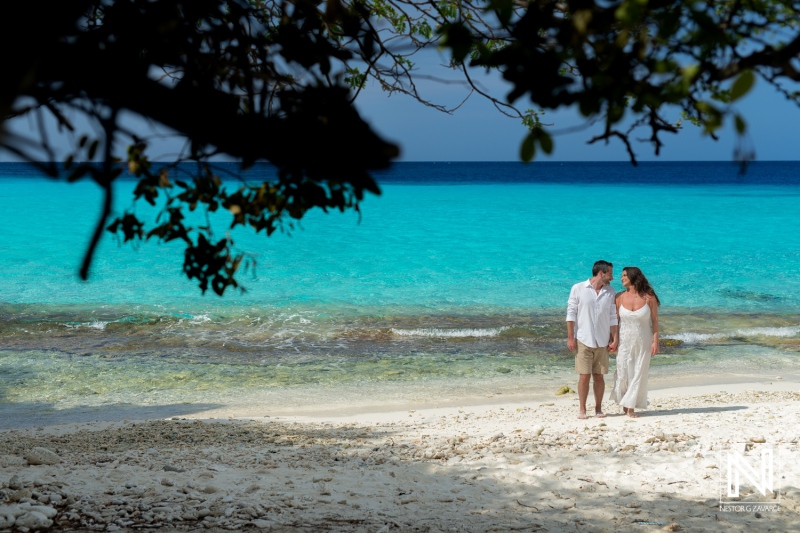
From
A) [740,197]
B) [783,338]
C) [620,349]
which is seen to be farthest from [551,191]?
[620,349]

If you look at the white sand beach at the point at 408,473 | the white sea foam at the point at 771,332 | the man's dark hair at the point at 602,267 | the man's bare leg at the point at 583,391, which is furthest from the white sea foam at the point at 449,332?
the man's dark hair at the point at 602,267

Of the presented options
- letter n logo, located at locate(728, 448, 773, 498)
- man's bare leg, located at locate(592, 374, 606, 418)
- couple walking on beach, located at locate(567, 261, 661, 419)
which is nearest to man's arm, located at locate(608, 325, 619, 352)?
couple walking on beach, located at locate(567, 261, 661, 419)

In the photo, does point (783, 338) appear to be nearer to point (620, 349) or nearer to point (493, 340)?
point (493, 340)

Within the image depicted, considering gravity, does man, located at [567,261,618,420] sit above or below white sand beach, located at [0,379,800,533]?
above

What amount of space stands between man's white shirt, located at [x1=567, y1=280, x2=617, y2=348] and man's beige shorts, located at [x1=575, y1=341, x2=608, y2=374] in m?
0.08

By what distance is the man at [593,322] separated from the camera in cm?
891

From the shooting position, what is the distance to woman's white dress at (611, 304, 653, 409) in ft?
29.6

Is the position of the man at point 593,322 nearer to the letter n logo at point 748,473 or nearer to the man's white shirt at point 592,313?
the man's white shirt at point 592,313

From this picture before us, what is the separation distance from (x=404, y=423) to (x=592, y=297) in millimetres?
2555

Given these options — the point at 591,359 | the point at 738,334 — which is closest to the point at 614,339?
the point at 591,359

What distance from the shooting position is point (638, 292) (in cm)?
897

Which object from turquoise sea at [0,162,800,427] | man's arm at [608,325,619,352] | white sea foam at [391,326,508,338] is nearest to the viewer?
man's arm at [608,325,619,352]

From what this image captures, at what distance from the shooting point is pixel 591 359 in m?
9.09

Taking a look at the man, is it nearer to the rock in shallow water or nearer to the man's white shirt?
the man's white shirt
